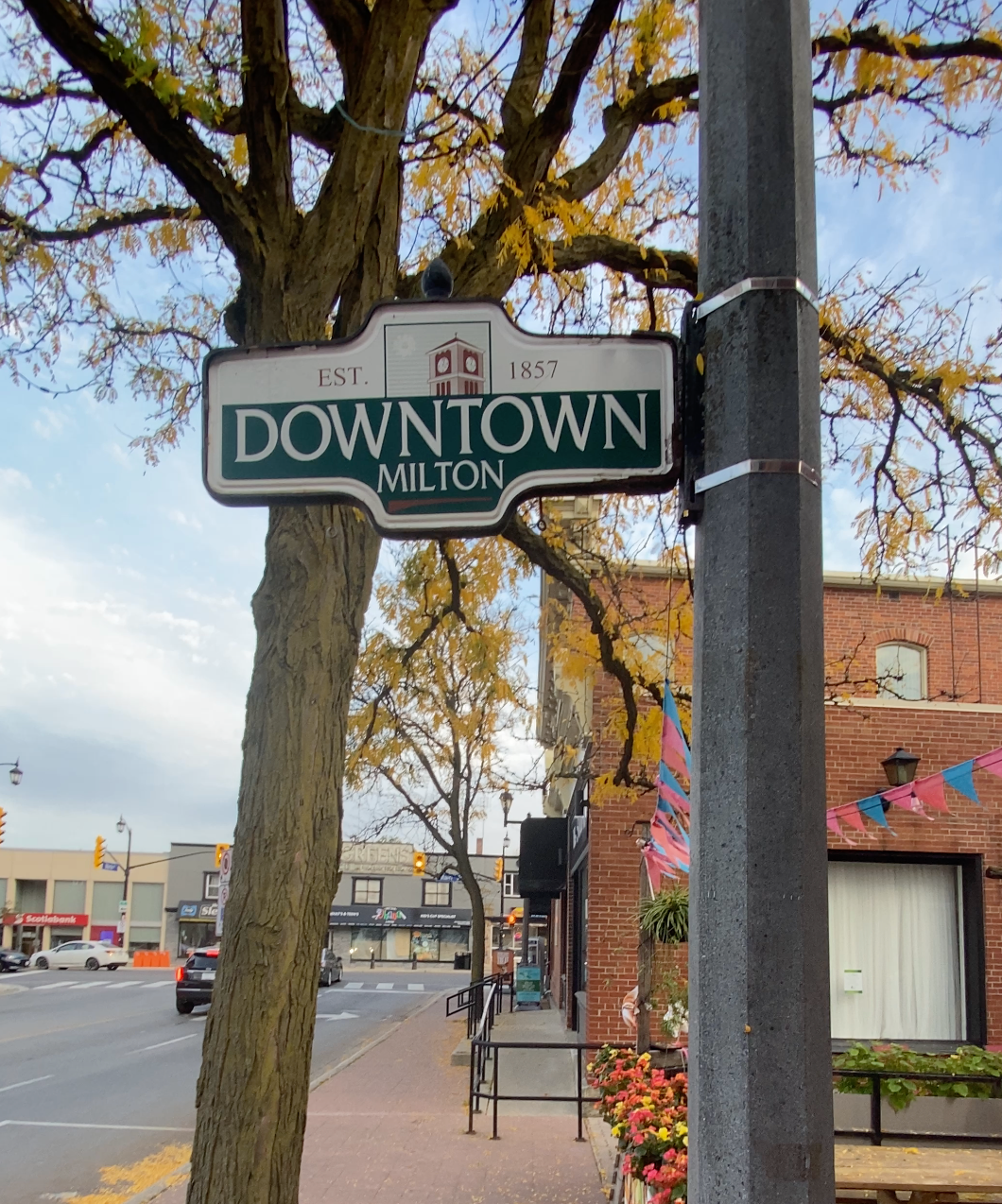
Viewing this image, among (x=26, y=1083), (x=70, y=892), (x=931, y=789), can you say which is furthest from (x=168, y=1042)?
(x=70, y=892)

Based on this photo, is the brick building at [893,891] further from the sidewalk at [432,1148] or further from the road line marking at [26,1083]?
the road line marking at [26,1083]

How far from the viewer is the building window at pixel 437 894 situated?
229 feet

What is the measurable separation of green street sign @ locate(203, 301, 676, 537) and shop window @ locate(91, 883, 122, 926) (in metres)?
71.1

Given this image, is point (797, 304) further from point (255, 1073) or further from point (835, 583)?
point (835, 583)

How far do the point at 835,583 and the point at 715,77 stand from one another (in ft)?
60.4

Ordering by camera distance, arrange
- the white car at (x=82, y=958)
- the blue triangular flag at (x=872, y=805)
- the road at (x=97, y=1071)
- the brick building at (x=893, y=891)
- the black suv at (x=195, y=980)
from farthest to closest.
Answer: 1. the white car at (x=82, y=958)
2. the black suv at (x=195, y=980)
3. the brick building at (x=893, y=891)
4. the road at (x=97, y=1071)
5. the blue triangular flag at (x=872, y=805)

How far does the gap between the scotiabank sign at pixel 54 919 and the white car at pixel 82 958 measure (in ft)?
45.4

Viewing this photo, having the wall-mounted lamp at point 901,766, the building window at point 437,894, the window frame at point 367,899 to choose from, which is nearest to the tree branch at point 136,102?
the wall-mounted lamp at point 901,766

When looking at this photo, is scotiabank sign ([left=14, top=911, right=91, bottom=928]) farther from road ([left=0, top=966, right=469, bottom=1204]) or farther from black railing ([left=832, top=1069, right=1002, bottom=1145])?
black railing ([left=832, top=1069, right=1002, bottom=1145])

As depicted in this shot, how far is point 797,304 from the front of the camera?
73.0 inches

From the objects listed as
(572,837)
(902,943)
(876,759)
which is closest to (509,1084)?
(902,943)

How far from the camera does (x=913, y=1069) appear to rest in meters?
9.62

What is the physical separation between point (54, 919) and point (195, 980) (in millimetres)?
45011

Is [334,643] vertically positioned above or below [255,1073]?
above
